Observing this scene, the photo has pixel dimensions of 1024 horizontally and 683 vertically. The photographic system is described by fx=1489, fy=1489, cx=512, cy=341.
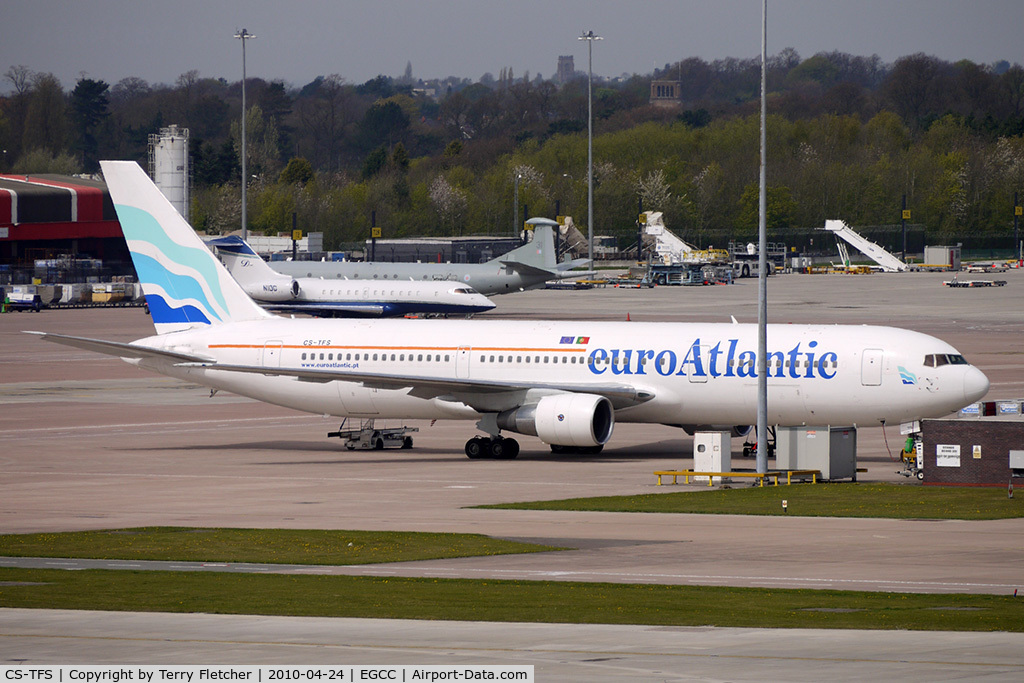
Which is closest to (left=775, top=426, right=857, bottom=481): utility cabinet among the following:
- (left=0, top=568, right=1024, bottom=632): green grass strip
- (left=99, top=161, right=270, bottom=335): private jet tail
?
(left=0, top=568, right=1024, bottom=632): green grass strip

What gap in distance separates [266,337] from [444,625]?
3064cm

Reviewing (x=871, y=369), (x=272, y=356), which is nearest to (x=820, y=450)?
(x=871, y=369)

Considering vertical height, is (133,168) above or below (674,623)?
above

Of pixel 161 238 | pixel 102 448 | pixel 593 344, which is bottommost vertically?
pixel 102 448

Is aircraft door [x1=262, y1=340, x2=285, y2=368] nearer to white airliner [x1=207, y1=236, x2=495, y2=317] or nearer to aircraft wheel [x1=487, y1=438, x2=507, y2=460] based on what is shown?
aircraft wheel [x1=487, y1=438, x2=507, y2=460]

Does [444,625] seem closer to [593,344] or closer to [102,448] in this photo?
[593,344]

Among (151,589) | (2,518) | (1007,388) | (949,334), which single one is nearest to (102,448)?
(2,518)

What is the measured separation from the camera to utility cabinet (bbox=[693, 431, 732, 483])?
41438 mm

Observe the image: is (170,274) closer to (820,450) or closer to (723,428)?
(723,428)

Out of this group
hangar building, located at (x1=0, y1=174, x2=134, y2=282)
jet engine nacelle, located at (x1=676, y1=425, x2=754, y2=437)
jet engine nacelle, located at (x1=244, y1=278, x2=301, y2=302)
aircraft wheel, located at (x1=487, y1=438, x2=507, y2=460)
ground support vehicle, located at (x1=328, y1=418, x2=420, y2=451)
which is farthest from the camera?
hangar building, located at (x1=0, y1=174, x2=134, y2=282)

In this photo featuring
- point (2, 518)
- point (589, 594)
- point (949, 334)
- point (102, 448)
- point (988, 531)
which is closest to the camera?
point (589, 594)

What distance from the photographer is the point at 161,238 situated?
173 ft

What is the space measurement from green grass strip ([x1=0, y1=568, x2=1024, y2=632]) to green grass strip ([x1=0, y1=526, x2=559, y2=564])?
Answer: 2.63 metres

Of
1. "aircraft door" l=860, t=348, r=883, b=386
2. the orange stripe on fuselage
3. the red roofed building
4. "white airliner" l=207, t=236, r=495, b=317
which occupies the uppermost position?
the red roofed building
